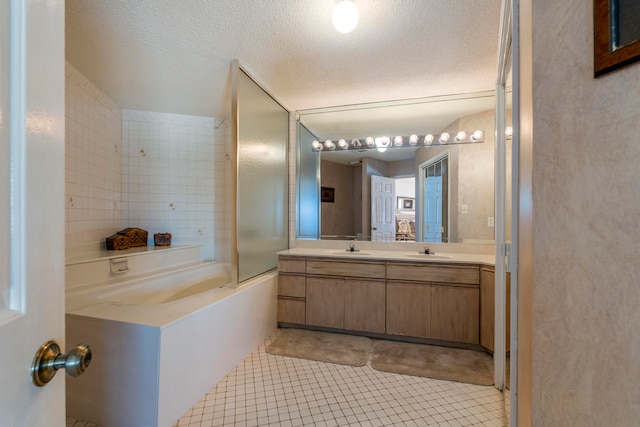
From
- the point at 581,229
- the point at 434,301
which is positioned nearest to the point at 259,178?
the point at 434,301

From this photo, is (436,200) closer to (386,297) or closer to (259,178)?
(386,297)

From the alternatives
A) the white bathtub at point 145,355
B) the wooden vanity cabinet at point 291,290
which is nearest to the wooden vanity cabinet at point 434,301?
the wooden vanity cabinet at point 291,290

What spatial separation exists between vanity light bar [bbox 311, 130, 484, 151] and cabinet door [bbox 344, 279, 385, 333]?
1.50 m

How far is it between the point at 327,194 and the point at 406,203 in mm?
900

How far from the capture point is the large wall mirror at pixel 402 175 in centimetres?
256

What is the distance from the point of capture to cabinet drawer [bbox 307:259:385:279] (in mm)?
2428

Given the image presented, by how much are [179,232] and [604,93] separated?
349cm

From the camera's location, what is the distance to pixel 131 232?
276 cm

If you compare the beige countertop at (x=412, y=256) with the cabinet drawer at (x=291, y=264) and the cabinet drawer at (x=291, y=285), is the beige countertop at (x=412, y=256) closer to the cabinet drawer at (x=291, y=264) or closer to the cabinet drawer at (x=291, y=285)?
the cabinet drawer at (x=291, y=264)

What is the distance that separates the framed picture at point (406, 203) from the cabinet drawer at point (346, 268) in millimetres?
755

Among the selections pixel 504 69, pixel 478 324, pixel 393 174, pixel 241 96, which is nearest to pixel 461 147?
pixel 393 174

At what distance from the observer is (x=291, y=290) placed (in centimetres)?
261

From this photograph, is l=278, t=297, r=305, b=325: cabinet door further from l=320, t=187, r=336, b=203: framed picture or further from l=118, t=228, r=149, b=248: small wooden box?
l=118, t=228, r=149, b=248: small wooden box

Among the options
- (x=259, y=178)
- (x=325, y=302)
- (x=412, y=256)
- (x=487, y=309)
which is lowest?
(x=325, y=302)
